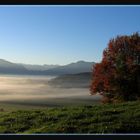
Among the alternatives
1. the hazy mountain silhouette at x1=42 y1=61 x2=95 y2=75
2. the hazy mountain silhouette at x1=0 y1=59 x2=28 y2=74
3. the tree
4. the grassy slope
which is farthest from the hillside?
the tree

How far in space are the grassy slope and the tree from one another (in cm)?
87

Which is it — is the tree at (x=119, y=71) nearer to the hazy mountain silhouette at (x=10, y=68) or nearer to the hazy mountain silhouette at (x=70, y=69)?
the hazy mountain silhouette at (x=70, y=69)

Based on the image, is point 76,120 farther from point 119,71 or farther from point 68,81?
point 119,71

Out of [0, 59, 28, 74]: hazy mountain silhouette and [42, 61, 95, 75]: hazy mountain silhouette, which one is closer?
[0, 59, 28, 74]: hazy mountain silhouette

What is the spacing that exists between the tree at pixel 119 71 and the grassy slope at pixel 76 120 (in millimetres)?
870

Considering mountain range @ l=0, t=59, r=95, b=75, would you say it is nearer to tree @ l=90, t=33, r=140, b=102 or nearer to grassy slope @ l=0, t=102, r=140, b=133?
grassy slope @ l=0, t=102, r=140, b=133

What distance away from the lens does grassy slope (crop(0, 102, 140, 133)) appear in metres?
5.25

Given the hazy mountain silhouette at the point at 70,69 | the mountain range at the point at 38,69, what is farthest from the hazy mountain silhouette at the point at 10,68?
the hazy mountain silhouette at the point at 70,69

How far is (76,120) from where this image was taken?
18.3 ft

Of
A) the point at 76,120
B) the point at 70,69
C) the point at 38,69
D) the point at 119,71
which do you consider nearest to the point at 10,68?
the point at 38,69

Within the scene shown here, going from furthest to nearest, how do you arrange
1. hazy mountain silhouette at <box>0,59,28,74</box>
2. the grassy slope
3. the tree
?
the tree
hazy mountain silhouette at <box>0,59,28,74</box>
the grassy slope

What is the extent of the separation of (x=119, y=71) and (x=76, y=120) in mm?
2114

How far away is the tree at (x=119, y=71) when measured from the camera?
7.19 meters
